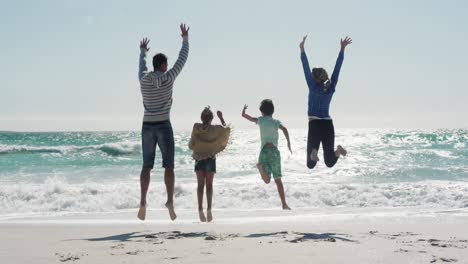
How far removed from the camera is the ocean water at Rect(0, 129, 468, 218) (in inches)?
565

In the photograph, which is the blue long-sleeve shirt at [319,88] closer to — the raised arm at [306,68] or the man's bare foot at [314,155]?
the raised arm at [306,68]

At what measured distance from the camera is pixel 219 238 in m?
6.52

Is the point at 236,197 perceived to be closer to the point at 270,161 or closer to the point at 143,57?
the point at 270,161

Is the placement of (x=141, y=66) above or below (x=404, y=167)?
above

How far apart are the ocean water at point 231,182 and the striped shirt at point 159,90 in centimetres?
151

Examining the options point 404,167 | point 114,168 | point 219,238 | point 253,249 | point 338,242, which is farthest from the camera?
point 114,168

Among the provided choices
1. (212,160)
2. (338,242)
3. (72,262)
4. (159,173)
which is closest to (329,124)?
(212,160)

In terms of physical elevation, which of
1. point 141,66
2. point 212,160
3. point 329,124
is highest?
point 141,66

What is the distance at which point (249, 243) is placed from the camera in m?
6.14

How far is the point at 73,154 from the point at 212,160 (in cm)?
3095

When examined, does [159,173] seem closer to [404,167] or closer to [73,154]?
[404,167]

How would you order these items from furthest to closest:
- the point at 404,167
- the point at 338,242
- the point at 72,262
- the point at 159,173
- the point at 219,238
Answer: the point at 404,167, the point at 159,173, the point at 219,238, the point at 338,242, the point at 72,262

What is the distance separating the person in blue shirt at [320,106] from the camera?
25.3ft

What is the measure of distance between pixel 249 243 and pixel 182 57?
8.24 feet
